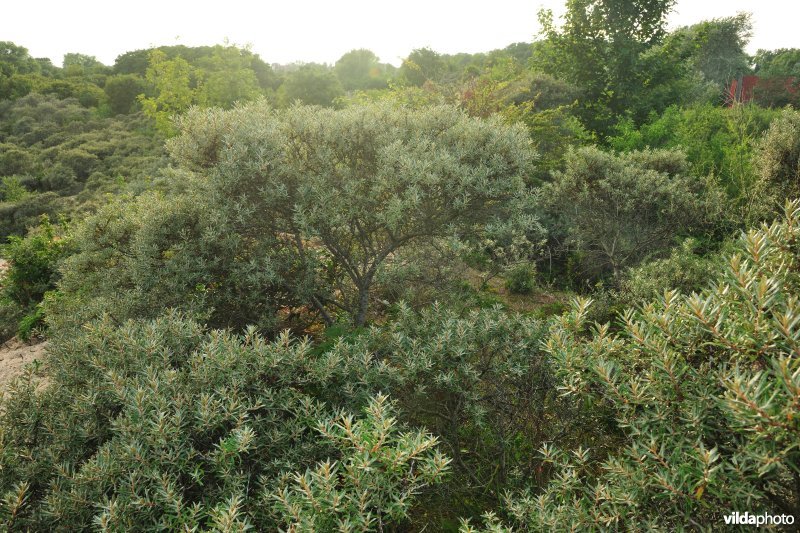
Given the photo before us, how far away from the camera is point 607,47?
748 inches

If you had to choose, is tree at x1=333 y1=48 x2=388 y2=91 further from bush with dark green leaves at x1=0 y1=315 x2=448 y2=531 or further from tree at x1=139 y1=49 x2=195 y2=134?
bush with dark green leaves at x1=0 y1=315 x2=448 y2=531

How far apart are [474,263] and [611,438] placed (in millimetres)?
7020

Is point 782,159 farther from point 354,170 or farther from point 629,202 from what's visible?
point 354,170

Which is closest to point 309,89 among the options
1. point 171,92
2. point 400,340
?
point 171,92

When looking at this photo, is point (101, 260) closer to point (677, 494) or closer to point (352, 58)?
point (677, 494)

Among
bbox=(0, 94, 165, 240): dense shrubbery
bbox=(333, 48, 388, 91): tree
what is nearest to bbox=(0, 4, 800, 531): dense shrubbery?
bbox=(0, 94, 165, 240): dense shrubbery

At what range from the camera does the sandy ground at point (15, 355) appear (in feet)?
25.0

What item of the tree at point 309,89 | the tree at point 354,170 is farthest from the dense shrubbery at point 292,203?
the tree at point 309,89

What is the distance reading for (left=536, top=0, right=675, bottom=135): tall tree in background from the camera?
18688 millimetres

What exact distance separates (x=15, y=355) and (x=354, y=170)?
810 cm

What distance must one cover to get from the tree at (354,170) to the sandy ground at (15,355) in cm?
482

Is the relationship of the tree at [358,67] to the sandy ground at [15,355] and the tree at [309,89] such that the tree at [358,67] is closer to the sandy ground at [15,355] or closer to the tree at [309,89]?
the tree at [309,89]

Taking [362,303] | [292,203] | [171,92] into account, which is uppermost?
[171,92]

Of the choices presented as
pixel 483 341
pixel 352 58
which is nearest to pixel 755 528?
pixel 483 341
